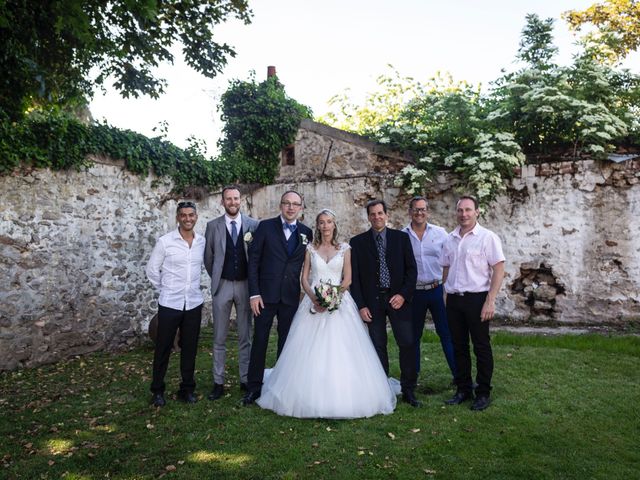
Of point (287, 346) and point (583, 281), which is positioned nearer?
point (287, 346)

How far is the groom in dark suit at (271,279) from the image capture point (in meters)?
4.82

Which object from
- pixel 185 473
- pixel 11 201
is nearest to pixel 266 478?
A: pixel 185 473

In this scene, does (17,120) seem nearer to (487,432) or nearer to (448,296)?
(448,296)

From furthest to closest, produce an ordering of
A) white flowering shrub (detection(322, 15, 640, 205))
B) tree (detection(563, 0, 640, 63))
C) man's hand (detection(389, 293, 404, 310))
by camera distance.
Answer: tree (detection(563, 0, 640, 63))
white flowering shrub (detection(322, 15, 640, 205))
man's hand (detection(389, 293, 404, 310))

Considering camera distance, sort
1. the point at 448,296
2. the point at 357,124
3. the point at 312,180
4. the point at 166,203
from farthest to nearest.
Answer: the point at 357,124
the point at 312,180
the point at 166,203
the point at 448,296

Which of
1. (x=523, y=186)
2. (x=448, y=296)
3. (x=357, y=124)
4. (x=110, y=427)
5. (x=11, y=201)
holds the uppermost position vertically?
(x=357, y=124)

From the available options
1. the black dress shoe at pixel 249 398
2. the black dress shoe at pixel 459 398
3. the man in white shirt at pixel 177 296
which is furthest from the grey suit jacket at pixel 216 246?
the black dress shoe at pixel 459 398

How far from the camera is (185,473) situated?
3.34 metres

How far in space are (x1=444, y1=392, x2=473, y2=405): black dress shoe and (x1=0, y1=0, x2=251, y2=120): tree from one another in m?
4.92

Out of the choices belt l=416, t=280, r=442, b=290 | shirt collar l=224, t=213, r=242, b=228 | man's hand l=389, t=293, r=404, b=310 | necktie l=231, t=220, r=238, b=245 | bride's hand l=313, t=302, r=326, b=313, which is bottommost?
bride's hand l=313, t=302, r=326, b=313

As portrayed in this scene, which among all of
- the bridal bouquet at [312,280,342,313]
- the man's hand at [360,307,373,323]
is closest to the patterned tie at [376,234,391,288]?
the man's hand at [360,307,373,323]

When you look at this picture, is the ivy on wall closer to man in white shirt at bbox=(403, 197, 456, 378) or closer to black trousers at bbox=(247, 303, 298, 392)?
black trousers at bbox=(247, 303, 298, 392)

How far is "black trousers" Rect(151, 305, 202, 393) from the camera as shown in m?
4.75

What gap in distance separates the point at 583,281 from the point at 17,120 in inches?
353
